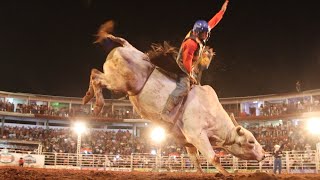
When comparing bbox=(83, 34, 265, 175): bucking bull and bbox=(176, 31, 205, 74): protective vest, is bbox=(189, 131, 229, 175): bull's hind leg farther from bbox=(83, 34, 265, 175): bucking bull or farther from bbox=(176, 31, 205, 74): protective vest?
bbox=(176, 31, 205, 74): protective vest

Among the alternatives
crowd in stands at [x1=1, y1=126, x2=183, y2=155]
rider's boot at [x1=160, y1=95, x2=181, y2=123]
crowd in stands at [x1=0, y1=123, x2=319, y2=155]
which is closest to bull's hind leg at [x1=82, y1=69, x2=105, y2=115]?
rider's boot at [x1=160, y1=95, x2=181, y2=123]

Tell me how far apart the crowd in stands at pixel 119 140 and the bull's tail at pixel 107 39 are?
2323cm

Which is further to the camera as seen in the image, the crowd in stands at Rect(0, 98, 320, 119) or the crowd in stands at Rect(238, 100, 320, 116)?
the crowd in stands at Rect(0, 98, 320, 119)

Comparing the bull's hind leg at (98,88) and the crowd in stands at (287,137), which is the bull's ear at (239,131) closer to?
the bull's hind leg at (98,88)

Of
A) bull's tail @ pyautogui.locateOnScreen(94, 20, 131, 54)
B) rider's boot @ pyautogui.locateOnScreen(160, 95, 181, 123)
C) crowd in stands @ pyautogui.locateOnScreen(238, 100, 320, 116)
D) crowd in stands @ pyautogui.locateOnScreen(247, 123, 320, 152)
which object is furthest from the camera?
crowd in stands @ pyautogui.locateOnScreen(238, 100, 320, 116)

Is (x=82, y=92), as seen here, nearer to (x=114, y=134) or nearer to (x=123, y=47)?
(x=114, y=134)

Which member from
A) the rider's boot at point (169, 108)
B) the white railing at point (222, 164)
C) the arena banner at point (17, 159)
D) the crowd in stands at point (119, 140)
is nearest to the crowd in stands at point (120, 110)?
the crowd in stands at point (119, 140)

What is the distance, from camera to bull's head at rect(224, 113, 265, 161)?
863 cm

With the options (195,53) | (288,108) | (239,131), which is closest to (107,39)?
(195,53)

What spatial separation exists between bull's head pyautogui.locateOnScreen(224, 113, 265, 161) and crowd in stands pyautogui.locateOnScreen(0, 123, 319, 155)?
843 inches

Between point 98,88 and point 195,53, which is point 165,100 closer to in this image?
point 195,53

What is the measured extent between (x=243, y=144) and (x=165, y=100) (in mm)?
2132

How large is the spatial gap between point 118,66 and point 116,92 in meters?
0.60

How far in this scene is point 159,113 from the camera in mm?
8156
